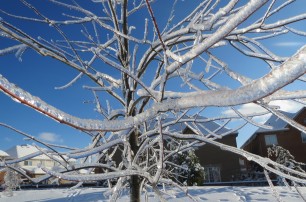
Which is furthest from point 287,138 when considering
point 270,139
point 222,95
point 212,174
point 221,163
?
point 222,95

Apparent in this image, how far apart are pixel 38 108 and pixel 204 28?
46.0 inches

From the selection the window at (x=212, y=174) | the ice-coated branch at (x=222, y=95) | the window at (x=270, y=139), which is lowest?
the window at (x=212, y=174)

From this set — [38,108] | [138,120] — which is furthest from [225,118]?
[38,108]

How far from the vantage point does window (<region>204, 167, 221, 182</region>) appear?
2536 cm

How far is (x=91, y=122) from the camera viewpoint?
998mm

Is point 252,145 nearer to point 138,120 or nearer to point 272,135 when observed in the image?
point 272,135

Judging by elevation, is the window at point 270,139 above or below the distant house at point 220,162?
above

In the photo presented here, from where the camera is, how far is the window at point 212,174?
25359mm

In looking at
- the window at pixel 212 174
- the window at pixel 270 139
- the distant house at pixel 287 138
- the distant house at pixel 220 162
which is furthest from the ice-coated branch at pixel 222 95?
the window at pixel 270 139

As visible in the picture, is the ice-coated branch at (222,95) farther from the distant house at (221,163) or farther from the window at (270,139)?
the window at (270,139)

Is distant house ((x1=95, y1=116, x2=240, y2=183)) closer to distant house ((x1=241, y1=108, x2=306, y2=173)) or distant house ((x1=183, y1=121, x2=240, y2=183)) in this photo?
distant house ((x1=183, y1=121, x2=240, y2=183))

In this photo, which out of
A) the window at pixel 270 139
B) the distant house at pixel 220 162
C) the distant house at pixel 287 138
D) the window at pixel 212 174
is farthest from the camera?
the window at pixel 270 139

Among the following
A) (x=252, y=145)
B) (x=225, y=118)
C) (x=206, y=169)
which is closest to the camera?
(x=225, y=118)

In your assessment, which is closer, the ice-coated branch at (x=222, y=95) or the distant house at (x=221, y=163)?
the ice-coated branch at (x=222, y=95)
